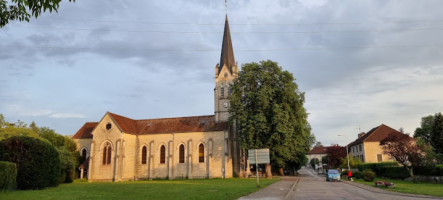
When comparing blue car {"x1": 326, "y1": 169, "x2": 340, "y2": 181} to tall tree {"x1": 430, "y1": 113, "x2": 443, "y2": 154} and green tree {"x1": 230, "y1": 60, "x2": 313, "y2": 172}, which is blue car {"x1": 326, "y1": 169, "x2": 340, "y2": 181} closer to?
green tree {"x1": 230, "y1": 60, "x2": 313, "y2": 172}

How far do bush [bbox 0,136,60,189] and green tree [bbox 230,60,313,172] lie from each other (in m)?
24.5

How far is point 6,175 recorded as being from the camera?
61.6ft

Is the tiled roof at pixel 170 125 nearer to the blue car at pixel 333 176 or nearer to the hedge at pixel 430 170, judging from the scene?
the blue car at pixel 333 176

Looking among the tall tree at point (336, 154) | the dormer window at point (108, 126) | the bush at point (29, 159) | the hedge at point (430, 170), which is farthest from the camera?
the tall tree at point (336, 154)

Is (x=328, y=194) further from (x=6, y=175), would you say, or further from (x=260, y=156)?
(x=6, y=175)

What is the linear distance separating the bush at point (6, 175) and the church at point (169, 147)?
28504mm

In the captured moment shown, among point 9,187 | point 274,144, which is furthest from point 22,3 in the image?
point 274,144

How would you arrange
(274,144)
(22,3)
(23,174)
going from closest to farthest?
(22,3)
(23,174)
(274,144)

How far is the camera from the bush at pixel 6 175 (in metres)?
18.5

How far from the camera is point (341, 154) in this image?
63438 millimetres

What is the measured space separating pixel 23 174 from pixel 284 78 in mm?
33180

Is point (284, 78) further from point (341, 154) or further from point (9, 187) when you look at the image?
point (9, 187)

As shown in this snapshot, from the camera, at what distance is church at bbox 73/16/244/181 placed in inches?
1912

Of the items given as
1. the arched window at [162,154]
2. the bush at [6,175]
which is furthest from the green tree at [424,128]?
the bush at [6,175]
